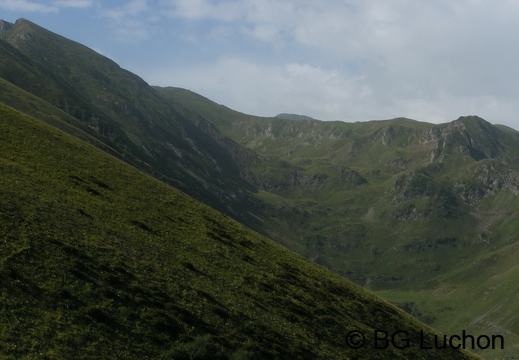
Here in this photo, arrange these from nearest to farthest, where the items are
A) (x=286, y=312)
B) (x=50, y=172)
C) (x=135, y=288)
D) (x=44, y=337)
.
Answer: (x=44, y=337) < (x=135, y=288) < (x=286, y=312) < (x=50, y=172)

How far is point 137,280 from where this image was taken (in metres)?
44.7

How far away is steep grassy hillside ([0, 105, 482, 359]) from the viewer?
35281 millimetres

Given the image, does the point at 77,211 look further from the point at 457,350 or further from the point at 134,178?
the point at 457,350

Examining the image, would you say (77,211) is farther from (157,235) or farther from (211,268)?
A: (211,268)

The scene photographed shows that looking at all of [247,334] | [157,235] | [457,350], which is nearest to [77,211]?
[157,235]

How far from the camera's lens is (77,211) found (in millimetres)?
55125

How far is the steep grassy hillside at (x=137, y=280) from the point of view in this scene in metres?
35.3

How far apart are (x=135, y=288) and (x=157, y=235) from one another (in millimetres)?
17369

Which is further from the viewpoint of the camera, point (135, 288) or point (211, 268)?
point (211, 268)

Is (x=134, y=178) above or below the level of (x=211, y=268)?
above

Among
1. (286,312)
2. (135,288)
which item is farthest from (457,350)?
(135,288)

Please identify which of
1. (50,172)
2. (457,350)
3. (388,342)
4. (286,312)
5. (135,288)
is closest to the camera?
(135,288)

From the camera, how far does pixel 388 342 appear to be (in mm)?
59625

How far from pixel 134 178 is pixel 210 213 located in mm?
13587
